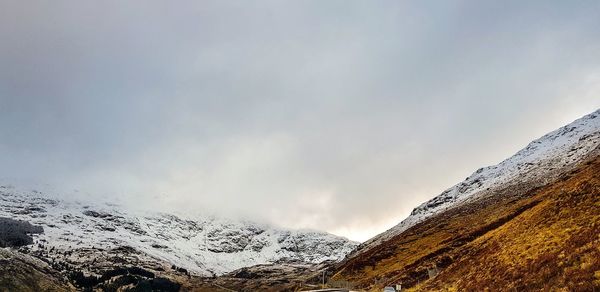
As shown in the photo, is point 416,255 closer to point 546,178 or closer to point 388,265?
point 388,265

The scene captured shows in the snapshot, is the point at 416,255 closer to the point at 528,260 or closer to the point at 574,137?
the point at 528,260

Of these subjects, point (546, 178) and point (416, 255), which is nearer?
point (416, 255)

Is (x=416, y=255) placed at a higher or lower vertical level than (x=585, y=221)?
higher

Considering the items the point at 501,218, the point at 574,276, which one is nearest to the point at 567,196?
the point at 574,276

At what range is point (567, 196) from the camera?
54.3m

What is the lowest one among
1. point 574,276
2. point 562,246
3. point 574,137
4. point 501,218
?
point 574,276

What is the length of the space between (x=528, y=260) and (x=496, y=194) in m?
135

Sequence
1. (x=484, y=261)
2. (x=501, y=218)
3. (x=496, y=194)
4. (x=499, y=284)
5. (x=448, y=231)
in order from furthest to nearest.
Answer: (x=496, y=194) < (x=448, y=231) < (x=501, y=218) < (x=484, y=261) < (x=499, y=284)

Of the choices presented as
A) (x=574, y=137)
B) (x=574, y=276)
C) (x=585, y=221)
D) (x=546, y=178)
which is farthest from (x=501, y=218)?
(x=574, y=137)

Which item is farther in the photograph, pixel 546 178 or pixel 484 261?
pixel 546 178

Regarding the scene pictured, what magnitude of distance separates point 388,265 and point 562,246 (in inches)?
3797

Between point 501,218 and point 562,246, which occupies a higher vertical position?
point 501,218

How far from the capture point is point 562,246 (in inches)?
1446

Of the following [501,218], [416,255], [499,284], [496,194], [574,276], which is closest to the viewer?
[574,276]
